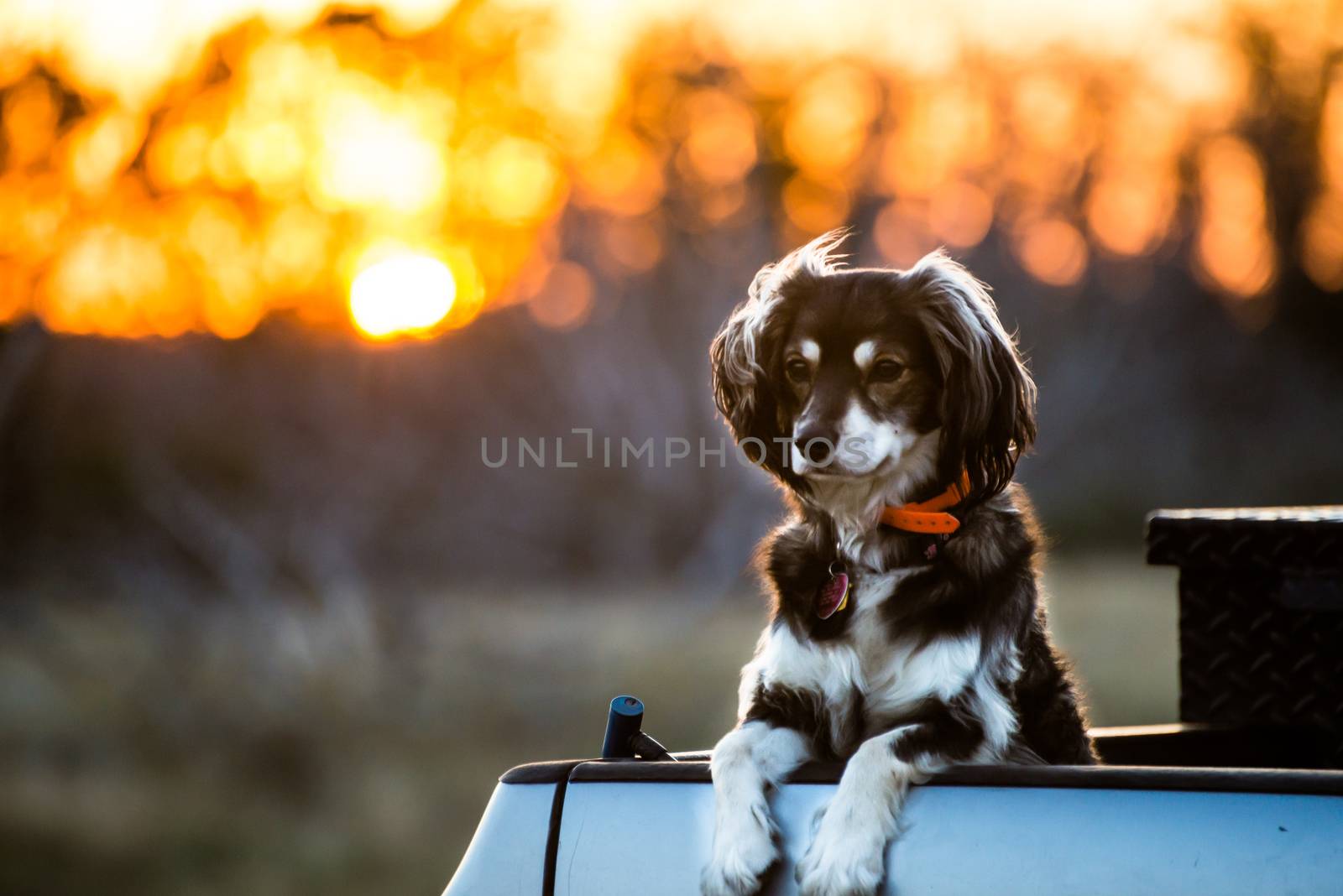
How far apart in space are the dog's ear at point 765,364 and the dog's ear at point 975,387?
1.16 ft

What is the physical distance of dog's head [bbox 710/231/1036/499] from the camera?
10.9 ft

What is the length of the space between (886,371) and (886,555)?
2.07 feet

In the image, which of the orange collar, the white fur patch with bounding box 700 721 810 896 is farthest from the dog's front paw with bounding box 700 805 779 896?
the orange collar

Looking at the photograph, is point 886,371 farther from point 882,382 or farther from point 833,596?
point 833,596

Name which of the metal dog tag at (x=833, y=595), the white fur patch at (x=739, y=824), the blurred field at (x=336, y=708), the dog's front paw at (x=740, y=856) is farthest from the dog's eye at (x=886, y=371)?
the blurred field at (x=336, y=708)

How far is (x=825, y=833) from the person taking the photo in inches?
81.7

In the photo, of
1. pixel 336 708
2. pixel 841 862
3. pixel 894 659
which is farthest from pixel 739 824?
pixel 336 708

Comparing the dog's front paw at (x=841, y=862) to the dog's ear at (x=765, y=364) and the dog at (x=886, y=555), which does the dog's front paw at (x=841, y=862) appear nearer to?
the dog at (x=886, y=555)

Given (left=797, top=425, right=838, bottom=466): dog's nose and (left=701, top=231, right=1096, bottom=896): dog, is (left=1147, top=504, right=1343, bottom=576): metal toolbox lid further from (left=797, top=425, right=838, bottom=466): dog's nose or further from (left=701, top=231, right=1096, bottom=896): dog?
(left=797, top=425, right=838, bottom=466): dog's nose

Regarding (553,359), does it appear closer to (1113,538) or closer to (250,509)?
(250,509)

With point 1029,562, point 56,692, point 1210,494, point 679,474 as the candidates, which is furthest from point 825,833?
point 1210,494

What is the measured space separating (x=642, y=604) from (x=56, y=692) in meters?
7.16

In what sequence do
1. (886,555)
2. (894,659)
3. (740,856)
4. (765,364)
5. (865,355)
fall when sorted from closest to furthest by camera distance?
(740,856) → (894,659) → (886,555) → (865,355) → (765,364)

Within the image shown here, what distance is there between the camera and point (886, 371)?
3.49 meters
